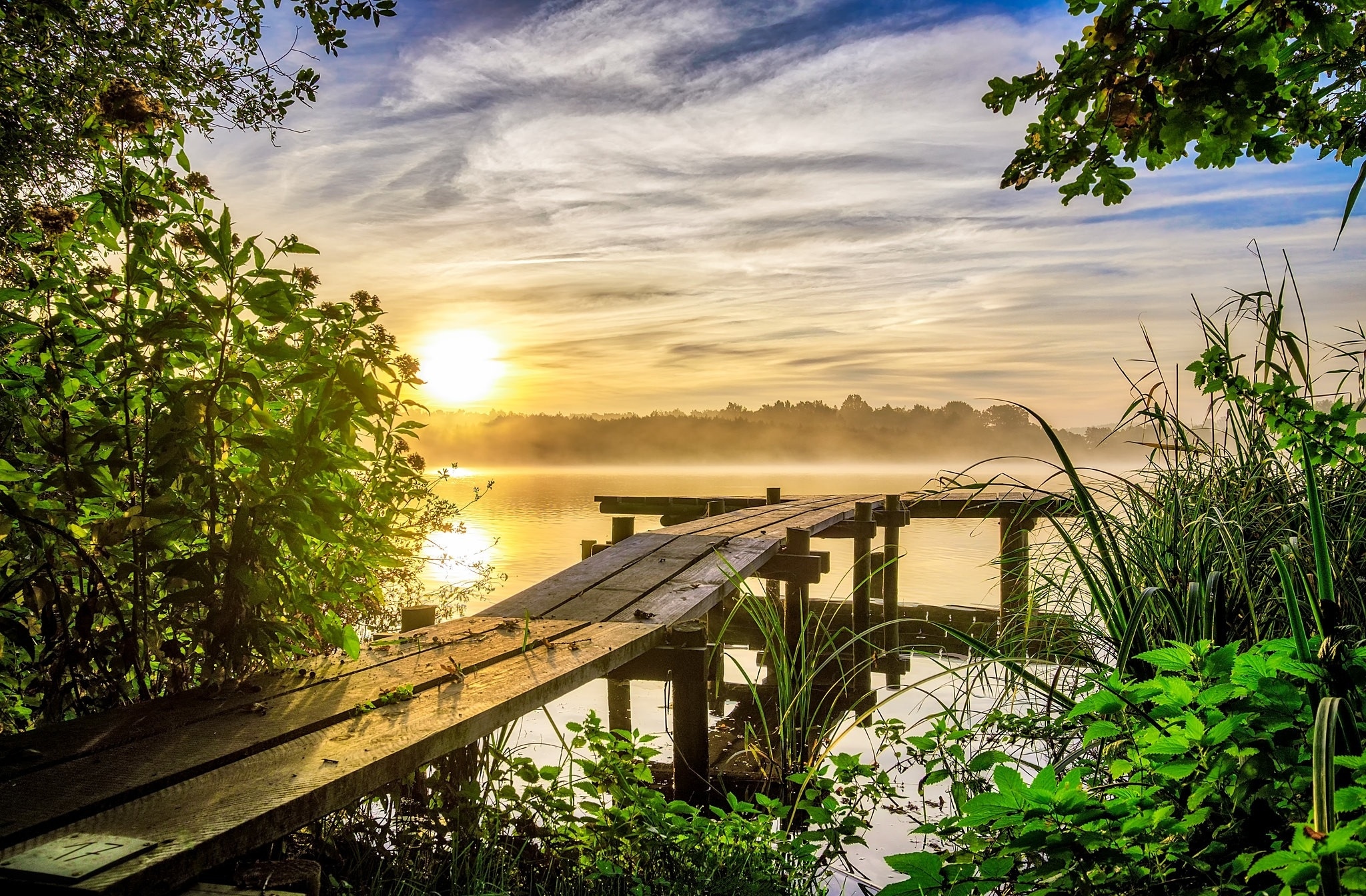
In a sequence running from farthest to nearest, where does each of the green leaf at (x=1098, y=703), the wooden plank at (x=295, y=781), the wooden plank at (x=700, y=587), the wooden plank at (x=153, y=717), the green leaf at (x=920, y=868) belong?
the wooden plank at (x=700, y=587), the wooden plank at (x=153, y=717), the green leaf at (x=1098, y=703), the green leaf at (x=920, y=868), the wooden plank at (x=295, y=781)

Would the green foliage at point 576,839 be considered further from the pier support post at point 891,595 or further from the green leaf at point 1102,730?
the pier support post at point 891,595

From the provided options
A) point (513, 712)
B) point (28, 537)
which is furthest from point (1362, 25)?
point (28, 537)

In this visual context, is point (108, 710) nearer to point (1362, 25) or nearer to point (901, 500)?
point (1362, 25)

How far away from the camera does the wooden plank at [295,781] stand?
1.47 metres

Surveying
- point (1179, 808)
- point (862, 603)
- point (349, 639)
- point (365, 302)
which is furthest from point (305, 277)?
point (862, 603)

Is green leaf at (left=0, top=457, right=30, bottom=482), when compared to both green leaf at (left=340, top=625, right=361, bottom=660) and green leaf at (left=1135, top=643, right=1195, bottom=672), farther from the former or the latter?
green leaf at (left=1135, top=643, right=1195, bottom=672)

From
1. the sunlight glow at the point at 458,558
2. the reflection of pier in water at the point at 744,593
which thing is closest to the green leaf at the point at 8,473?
the reflection of pier in water at the point at 744,593

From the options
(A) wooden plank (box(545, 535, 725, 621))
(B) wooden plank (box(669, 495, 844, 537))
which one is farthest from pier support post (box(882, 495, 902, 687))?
(A) wooden plank (box(545, 535, 725, 621))

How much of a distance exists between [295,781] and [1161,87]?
286 centimetres

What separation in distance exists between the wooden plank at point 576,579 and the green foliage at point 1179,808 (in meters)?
2.13

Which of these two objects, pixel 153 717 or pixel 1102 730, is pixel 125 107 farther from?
pixel 1102 730

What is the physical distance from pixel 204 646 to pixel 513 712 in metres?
0.99

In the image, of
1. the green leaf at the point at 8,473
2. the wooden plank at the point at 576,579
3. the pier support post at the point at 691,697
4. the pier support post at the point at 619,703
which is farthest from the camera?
the pier support post at the point at 619,703

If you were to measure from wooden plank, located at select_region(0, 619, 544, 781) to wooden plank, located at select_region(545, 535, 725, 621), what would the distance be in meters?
1.19
